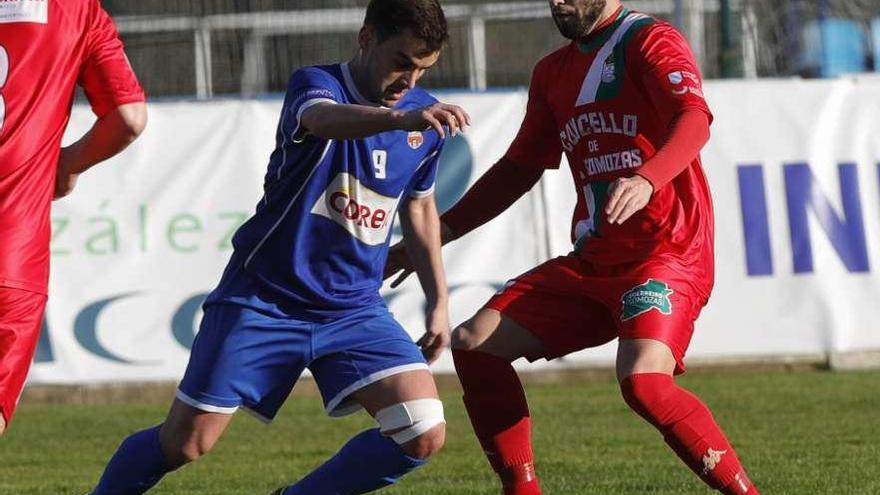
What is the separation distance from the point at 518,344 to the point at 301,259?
1009mm

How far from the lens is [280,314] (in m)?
5.75

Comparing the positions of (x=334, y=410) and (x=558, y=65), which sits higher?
(x=558, y=65)

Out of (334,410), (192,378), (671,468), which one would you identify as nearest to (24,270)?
(192,378)

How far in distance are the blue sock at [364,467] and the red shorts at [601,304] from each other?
822 millimetres

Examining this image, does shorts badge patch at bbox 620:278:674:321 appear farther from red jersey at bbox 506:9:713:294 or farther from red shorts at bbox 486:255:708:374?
red jersey at bbox 506:9:713:294

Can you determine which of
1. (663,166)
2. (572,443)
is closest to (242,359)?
(663,166)

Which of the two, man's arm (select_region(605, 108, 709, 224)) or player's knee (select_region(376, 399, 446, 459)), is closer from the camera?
man's arm (select_region(605, 108, 709, 224))

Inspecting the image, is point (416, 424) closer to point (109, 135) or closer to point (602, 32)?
point (109, 135)

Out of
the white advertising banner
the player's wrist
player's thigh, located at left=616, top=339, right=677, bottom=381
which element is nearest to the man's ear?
the player's wrist

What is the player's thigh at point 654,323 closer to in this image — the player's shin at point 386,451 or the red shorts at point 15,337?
the player's shin at point 386,451

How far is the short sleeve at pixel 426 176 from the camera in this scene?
19.3 ft

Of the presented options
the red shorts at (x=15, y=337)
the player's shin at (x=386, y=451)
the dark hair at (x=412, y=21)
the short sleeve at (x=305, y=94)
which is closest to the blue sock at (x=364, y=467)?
the player's shin at (x=386, y=451)

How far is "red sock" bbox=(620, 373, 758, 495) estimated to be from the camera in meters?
5.85

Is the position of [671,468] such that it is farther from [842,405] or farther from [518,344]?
[842,405]
